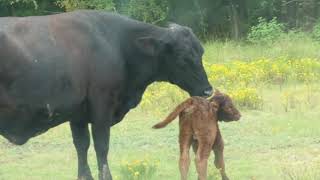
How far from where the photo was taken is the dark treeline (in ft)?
Result: 80.6

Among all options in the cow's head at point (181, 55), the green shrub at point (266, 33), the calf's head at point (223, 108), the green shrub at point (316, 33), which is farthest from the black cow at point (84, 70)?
the green shrub at point (316, 33)

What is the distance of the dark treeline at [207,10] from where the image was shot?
2458 cm

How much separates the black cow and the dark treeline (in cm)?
1681

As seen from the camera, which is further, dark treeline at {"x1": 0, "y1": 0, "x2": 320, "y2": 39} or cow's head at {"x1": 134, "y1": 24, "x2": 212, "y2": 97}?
dark treeline at {"x1": 0, "y1": 0, "x2": 320, "y2": 39}

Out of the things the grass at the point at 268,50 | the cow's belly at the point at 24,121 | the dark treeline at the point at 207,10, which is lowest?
the dark treeline at the point at 207,10

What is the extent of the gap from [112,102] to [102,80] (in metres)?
0.26

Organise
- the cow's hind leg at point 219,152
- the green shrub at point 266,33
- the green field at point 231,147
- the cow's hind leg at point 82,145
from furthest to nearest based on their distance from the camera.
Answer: the green shrub at point 266,33 → the green field at point 231,147 → the cow's hind leg at point 82,145 → the cow's hind leg at point 219,152

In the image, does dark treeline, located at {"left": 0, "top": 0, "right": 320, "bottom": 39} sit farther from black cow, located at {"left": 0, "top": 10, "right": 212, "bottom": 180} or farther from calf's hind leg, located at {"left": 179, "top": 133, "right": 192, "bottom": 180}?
calf's hind leg, located at {"left": 179, "top": 133, "right": 192, "bottom": 180}

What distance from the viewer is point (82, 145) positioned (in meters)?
7.34

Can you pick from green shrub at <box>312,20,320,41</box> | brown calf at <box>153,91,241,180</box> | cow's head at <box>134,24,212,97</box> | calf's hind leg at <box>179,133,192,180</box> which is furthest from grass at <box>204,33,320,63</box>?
calf's hind leg at <box>179,133,192,180</box>

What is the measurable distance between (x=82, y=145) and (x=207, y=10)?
19.0 meters

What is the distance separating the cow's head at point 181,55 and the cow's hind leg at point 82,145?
99 centimetres

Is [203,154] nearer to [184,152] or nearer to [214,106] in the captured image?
[184,152]

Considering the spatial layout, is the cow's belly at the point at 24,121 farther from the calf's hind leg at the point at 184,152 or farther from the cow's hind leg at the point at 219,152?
the cow's hind leg at the point at 219,152
